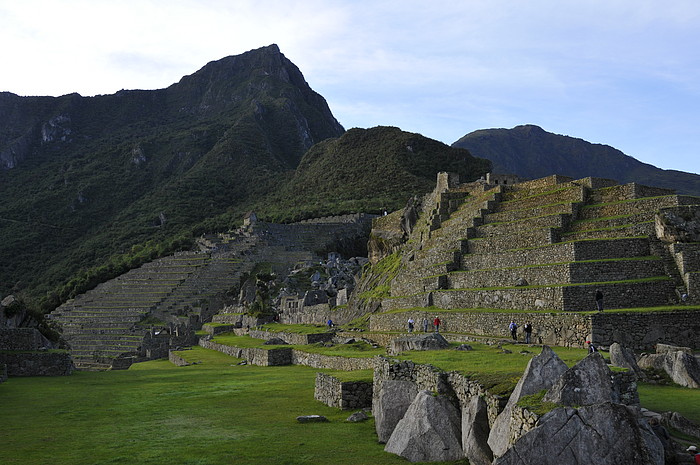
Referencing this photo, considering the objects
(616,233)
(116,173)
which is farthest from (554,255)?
(116,173)

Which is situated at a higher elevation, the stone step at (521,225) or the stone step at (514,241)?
the stone step at (521,225)

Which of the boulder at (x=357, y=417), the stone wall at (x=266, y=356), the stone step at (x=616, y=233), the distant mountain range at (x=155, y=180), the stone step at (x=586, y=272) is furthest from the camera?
the distant mountain range at (x=155, y=180)

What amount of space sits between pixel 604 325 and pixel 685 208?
21.0ft

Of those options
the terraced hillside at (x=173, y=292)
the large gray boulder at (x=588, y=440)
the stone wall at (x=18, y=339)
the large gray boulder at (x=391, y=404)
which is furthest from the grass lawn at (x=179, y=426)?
the terraced hillside at (x=173, y=292)

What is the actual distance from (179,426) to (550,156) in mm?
157939

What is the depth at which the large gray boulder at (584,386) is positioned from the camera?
8000mm

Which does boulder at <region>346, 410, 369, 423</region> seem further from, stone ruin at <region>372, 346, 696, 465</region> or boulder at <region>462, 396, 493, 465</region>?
boulder at <region>462, 396, 493, 465</region>

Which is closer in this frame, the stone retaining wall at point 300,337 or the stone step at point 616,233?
the stone step at point 616,233

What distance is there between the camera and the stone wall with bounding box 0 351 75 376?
2212cm

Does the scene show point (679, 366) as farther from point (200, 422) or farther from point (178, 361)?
point (178, 361)

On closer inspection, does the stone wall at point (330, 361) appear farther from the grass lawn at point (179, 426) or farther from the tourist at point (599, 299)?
the tourist at point (599, 299)

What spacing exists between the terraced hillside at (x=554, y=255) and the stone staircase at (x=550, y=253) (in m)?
0.03

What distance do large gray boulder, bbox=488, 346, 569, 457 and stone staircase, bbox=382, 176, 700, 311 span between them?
11703 millimetres

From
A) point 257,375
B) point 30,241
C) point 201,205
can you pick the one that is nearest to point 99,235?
point 30,241
